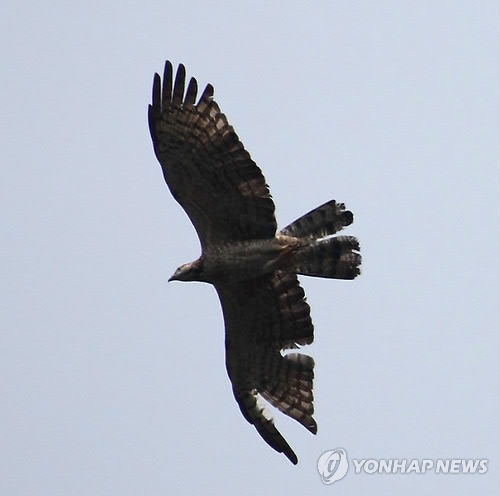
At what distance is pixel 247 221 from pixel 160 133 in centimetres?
136

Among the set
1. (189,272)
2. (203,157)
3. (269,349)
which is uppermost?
(203,157)

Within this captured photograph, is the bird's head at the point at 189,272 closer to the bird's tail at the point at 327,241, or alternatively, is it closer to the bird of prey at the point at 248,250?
the bird of prey at the point at 248,250

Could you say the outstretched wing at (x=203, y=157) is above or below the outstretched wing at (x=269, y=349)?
above

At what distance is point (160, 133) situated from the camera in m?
18.6

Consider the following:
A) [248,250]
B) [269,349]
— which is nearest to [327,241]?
[248,250]

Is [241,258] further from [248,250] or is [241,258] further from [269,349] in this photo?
[269,349]

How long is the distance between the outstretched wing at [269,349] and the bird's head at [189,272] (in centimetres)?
43

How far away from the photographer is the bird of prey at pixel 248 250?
1862 centimetres

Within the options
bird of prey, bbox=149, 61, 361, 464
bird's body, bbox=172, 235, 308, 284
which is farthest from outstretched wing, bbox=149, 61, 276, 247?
bird's body, bbox=172, 235, 308, 284

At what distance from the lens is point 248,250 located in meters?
19.2

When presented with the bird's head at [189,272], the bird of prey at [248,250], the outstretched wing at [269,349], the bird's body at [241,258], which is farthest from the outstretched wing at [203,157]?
the outstretched wing at [269,349]

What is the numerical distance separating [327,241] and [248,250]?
0.94m

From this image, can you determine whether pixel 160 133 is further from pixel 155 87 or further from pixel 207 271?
pixel 207 271

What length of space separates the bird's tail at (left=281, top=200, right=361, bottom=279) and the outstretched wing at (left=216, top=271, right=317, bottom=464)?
1.19ft
